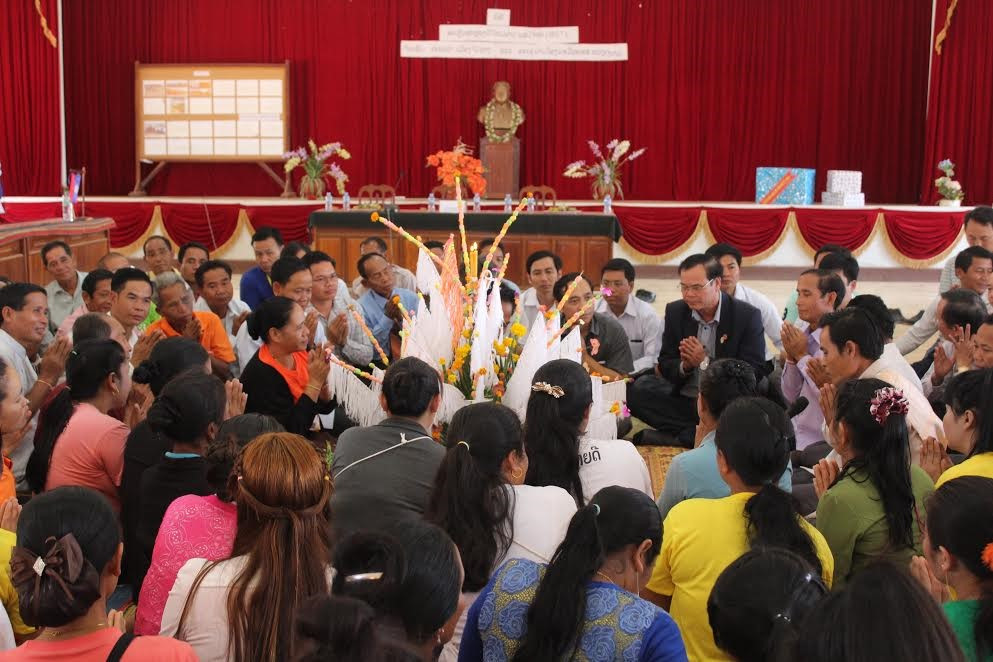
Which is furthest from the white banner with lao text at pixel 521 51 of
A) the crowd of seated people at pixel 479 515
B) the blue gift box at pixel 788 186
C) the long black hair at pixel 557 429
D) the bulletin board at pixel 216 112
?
the long black hair at pixel 557 429

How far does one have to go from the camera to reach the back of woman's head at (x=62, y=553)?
4.80 feet

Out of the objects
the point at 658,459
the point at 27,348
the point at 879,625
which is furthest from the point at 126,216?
the point at 879,625

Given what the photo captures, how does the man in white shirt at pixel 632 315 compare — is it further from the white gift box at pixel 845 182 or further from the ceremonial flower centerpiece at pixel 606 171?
the white gift box at pixel 845 182

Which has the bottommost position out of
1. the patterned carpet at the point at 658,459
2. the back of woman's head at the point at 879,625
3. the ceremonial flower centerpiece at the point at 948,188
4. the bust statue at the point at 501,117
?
the patterned carpet at the point at 658,459

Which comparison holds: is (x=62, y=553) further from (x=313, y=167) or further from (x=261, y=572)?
(x=313, y=167)

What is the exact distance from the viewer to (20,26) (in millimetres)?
12141

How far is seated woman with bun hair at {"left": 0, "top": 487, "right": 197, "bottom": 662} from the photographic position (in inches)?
57.5

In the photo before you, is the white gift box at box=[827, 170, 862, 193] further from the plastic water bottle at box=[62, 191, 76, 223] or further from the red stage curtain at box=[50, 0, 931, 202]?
the plastic water bottle at box=[62, 191, 76, 223]

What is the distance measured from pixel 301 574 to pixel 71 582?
41cm

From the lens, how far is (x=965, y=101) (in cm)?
1163

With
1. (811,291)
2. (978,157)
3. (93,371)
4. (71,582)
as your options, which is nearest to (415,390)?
(93,371)

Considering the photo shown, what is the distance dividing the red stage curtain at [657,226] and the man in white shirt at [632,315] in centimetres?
574

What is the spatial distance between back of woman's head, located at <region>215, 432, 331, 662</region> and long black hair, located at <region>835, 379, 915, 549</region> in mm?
1179

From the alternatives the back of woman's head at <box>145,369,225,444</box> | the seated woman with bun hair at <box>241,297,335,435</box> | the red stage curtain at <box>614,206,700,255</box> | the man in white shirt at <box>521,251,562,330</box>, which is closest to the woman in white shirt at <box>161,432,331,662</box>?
the back of woman's head at <box>145,369,225,444</box>
